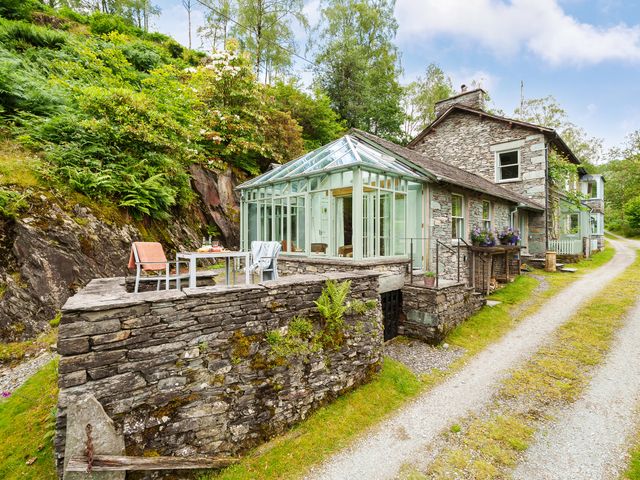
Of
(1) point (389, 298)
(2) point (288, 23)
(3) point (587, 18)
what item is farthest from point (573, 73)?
(1) point (389, 298)

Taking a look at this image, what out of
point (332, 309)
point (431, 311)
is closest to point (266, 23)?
point (431, 311)

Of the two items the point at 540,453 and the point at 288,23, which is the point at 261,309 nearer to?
the point at 540,453

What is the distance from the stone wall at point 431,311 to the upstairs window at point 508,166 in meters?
10.4

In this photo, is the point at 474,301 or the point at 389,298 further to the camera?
the point at 474,301

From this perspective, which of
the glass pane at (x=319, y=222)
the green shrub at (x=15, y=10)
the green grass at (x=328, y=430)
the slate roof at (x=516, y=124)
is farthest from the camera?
the green shrub at (x=15, y=10)

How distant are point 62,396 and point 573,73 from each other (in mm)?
31036

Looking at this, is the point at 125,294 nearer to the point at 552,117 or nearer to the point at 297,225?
the point at 297,225

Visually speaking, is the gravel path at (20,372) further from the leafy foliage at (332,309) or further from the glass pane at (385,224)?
the glass pane at (385,224)

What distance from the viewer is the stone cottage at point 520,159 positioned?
13.9 metres

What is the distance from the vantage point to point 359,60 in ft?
64.5

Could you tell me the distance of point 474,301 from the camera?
8.03 m

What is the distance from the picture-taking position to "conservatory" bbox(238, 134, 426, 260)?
7.01 metres

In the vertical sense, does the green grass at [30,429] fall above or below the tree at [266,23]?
below

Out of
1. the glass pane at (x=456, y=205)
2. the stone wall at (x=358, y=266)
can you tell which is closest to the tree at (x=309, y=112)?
the glass pane at (x=456, y=205)
